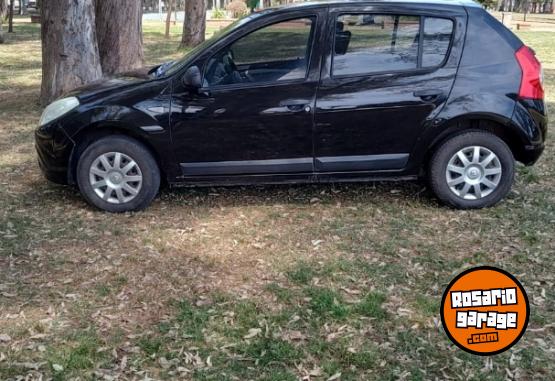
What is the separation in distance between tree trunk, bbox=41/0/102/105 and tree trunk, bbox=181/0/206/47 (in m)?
10.1

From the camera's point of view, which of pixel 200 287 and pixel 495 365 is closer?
pixel 495 365

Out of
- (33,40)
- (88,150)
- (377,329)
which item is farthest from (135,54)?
(33,40)

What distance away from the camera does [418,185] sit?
6.11 metres

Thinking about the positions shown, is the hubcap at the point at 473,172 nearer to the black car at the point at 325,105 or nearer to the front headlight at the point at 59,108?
the black car at the point at 325,105

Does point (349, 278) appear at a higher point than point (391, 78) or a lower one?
lower

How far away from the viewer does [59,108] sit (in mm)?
5387

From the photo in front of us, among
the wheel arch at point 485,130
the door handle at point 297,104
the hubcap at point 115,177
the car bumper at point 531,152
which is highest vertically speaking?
the door handle at point 297,104

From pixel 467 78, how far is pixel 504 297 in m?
2.86

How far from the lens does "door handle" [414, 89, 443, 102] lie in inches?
203

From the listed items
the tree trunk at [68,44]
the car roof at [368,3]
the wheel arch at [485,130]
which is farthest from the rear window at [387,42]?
the tree trunk at [68,44]

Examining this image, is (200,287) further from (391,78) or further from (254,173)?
(391,78)

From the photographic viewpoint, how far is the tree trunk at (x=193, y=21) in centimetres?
1858

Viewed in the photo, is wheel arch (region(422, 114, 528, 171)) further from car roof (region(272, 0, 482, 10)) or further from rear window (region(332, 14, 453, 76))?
car roof (region(272, 0, 482, 10))

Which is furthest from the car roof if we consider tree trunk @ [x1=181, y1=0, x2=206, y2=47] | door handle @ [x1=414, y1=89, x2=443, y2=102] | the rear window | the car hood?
tree trunk @ [x1=181, y1=0, x2=206, y2=47]
